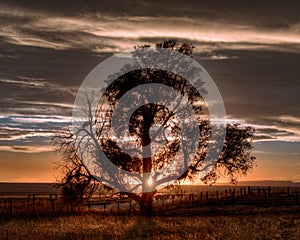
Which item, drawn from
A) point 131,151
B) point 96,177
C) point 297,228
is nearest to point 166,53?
point 131,151

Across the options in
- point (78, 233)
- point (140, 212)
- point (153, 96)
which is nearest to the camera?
point (78, 233)

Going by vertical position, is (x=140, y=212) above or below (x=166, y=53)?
below

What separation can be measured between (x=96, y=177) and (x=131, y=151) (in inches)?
142

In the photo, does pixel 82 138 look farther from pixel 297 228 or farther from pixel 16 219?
pixel 297 228

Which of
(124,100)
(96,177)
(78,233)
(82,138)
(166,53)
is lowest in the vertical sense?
(78,233)

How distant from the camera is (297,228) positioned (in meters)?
30.3

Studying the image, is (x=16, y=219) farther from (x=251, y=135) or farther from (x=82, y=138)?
(x=251, y=135)

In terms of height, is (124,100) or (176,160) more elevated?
(124,100)

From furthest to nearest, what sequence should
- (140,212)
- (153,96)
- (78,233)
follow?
1. (140,212)
2. (153,96)
3. (78,233)

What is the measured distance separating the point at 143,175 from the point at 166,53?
32.1 feet

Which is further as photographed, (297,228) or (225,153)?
(225,153)

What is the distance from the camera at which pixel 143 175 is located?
138 ft

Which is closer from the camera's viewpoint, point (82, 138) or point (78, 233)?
point (78, 233)

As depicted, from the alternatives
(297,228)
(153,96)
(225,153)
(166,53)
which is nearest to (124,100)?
(153,96)
